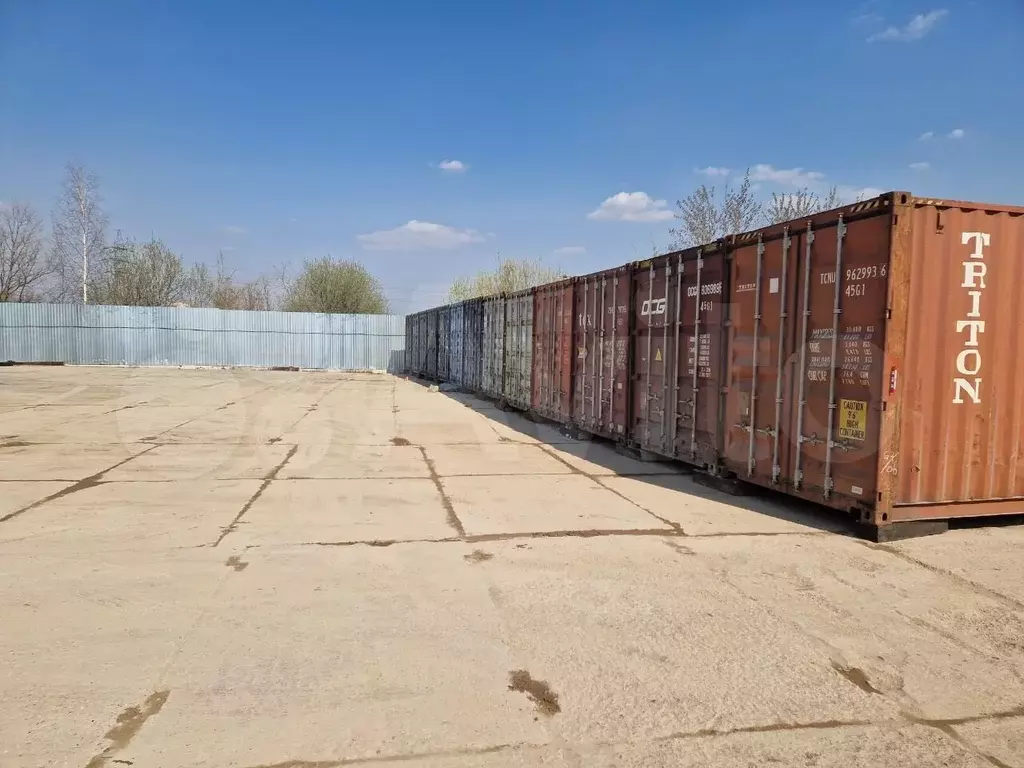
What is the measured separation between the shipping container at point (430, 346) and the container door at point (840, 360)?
2218cm

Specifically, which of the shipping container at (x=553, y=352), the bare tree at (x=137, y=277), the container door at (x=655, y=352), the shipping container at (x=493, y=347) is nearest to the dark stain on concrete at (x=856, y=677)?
the container door at (x=655, y=352)

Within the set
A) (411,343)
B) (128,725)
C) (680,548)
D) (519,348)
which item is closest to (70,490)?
(128,725)

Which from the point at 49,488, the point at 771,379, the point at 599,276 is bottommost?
the point at 49,488

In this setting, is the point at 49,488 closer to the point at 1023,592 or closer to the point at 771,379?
the point at 771,379

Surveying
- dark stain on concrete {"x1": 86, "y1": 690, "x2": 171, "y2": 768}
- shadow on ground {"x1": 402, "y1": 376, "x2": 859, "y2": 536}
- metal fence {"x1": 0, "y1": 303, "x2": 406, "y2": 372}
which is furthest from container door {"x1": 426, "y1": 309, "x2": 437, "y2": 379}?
dark stain on concrete {"x1": 86, "y1": 690, "x2": 171, "y2": 768}

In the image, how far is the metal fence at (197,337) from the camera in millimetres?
35531

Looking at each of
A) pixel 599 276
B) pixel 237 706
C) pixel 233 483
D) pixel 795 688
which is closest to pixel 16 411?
pixel 233 483

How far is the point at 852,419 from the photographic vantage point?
246 inches

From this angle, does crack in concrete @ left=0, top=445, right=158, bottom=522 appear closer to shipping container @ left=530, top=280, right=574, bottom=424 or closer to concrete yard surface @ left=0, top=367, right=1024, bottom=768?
concrete yard surface @ left=0, top=367, right=1024, bottom=768

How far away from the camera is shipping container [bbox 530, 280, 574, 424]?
13258mm

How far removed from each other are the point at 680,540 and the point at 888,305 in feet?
9.57

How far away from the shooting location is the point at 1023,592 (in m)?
4.94

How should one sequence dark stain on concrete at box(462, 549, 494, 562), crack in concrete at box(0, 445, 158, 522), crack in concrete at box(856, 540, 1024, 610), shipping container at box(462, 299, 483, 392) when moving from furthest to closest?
shipping container at box(462, 299, 483, 392), crack in concrete at box(0, 445, 158, 522), dark stain on concrete at box(462, 549, 494, 562), crack in concrete at box(856, 540, 1024, 610)

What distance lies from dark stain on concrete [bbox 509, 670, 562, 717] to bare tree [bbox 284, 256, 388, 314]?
4557cm
